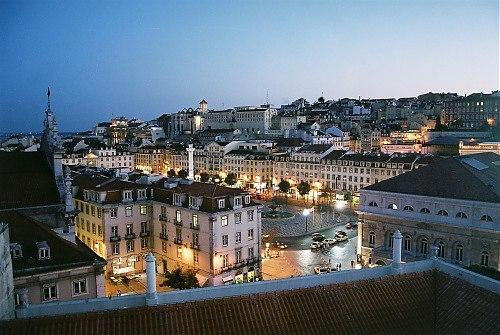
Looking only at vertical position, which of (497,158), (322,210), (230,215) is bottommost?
(322,210)

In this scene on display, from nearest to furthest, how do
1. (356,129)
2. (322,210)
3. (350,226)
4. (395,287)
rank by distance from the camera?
(395,287) → (350,226) → (322,210) → (356,129)

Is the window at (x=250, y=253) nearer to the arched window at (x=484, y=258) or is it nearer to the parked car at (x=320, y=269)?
the parked car at (x=320, y=269)

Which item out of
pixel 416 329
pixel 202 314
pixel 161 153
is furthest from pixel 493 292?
pixel 161 153

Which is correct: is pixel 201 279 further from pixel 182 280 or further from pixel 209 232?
pixel 209 232

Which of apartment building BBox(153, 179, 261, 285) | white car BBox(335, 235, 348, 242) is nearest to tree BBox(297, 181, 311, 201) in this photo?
white car BBox(335, 235, 348, 242)

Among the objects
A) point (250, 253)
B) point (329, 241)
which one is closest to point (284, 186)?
point (329, 241)

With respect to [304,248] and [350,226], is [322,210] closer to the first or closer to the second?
[350,226]
